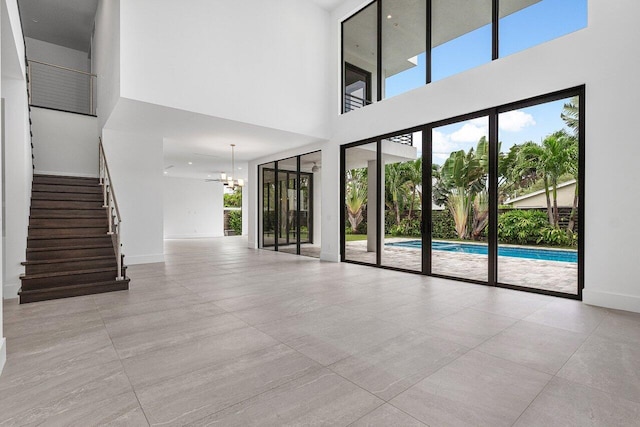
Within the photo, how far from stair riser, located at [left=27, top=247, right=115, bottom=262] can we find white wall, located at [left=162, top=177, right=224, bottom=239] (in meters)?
10.3

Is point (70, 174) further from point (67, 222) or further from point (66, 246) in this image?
point (66, 246)

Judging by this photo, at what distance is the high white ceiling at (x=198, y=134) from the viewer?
597 cm

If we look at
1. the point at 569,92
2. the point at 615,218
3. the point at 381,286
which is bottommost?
the point at 381,286

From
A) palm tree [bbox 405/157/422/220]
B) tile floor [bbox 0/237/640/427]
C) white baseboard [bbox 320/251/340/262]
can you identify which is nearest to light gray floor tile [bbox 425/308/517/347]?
tile floor [bbox 0/237/640/427]

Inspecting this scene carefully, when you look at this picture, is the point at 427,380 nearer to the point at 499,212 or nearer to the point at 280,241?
the point at 499,212

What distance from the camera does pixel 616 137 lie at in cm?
400

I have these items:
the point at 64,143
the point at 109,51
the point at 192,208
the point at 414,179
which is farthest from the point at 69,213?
the point at 192,208

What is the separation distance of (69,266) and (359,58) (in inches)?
293

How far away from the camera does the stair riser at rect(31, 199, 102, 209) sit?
596cm

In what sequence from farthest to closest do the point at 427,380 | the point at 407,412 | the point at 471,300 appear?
the point at 471,300
the point at 427,380
the point at 407,412

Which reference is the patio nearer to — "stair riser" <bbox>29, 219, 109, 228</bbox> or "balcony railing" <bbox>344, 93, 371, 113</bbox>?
"balcony railing" <bbox>344, 93, 371, 113</bbox>

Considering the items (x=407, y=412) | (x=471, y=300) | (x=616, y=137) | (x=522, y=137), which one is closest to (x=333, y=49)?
(x=522, y=137)

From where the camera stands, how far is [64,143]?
7.88 m

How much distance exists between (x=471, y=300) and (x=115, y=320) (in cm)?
431
